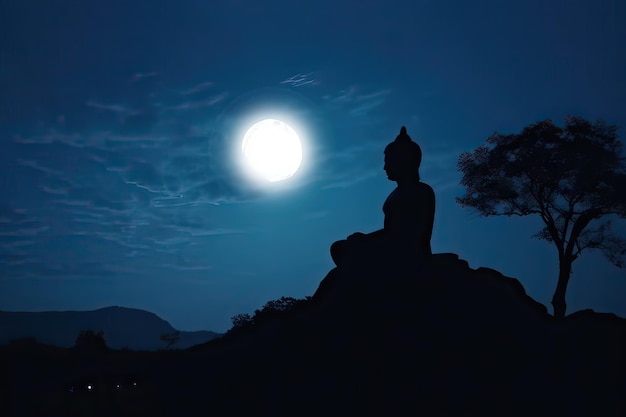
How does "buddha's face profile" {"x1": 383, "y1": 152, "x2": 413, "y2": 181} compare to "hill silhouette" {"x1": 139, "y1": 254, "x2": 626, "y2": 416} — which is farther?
"buddha's face profile" {"x1": 383, "y1": 152, "x2": 413, "y2": 181}

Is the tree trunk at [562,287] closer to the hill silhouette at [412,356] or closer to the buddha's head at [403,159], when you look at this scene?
the hill silhouette at [412,356]

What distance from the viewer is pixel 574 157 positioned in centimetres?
2922

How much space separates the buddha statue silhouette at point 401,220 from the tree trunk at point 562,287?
666 inches

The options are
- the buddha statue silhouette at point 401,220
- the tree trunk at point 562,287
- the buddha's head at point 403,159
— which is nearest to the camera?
the buddha statue silhouette at point 401,220

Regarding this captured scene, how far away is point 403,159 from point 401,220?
1.41 meters

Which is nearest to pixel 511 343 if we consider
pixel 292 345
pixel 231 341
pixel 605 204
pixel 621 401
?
pixel 621 401

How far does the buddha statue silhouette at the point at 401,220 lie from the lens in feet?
41.5

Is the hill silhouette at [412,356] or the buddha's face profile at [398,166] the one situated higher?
the buddha's face profile at [398,166]

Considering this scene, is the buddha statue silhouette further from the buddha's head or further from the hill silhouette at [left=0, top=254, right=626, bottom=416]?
the hill silhouette at [left=0, top=254, right=626, bottom=416]

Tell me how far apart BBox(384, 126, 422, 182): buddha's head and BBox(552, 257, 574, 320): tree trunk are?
17.0 m

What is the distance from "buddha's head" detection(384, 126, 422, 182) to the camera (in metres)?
13.3

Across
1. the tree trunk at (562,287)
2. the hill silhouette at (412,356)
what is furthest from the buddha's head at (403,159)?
the tree trunk at (562,287)

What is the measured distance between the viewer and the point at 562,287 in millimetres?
27688

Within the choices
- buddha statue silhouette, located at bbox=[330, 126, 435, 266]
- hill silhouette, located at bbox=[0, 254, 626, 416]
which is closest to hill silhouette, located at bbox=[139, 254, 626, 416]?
hill silhouette, located at bbox=[0, 254, 626, 416]
